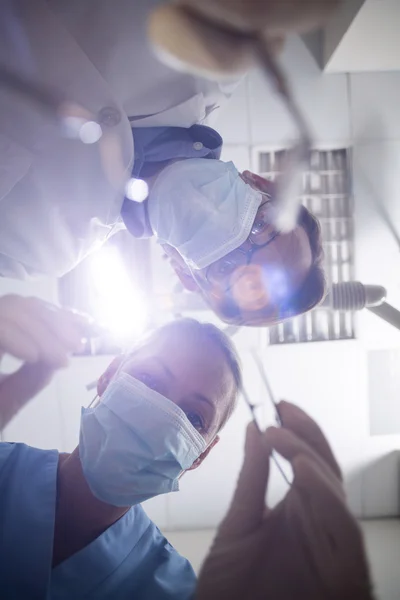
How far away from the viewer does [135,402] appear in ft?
2.65

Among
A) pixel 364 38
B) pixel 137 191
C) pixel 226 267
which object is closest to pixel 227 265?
pixel 226 267

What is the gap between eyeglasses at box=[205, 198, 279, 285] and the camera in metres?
0.82

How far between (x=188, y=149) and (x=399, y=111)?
2.62 ft

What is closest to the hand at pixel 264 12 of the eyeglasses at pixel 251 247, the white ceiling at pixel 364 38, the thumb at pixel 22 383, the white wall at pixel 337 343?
the eyeglasses at pixel 251 247

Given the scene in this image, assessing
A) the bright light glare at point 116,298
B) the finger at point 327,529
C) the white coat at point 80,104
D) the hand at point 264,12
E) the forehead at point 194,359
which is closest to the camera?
the hand at point 264,12

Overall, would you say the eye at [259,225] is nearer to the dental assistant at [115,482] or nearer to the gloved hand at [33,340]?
the dental assistant at [115,482]

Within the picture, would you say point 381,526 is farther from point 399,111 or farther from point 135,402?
point 399,111

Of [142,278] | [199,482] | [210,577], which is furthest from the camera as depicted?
[199,482]

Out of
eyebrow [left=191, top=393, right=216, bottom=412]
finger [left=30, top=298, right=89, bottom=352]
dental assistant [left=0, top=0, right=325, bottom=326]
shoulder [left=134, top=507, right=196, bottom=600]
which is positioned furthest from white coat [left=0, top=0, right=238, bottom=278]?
shoulder [left=134, top=507, right=196, bottom=600]

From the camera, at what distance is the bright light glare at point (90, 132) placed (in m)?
0.72

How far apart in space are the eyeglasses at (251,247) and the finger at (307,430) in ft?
1.06

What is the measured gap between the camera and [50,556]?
74cm

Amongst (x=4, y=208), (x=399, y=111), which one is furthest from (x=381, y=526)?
(x=399, y=111)

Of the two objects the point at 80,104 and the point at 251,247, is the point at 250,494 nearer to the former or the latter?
the point at 251,247
